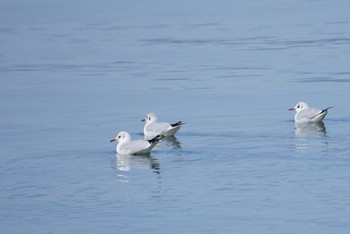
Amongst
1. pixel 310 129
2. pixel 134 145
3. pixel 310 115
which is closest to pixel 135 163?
pixel 134 145

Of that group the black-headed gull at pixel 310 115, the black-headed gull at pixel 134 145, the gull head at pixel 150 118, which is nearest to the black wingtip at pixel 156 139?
the black-headed gull at pixel 134 145

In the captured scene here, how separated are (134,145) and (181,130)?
2.80m

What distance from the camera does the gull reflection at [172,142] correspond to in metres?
23.9

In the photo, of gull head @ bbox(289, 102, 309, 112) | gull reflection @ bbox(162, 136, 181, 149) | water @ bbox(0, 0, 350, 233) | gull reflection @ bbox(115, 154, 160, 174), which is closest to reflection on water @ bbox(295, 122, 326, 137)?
water @ bbox(0, 0, 350, 233)

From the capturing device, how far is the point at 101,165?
72.6 ft

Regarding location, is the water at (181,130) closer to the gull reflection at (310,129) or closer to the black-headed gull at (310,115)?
the gull reflection at (310,129)

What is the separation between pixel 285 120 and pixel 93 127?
419 cm

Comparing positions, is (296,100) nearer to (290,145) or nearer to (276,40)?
(290,145)

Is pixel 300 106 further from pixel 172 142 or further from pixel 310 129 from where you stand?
pixel 172 142

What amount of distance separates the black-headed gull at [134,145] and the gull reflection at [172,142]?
0.71 m

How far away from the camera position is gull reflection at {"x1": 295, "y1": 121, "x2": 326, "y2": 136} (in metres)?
24.7

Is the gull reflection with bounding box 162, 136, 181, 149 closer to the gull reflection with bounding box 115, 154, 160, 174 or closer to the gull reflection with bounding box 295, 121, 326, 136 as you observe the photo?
the gull reflection with bounding box 115, 154, 160, 174

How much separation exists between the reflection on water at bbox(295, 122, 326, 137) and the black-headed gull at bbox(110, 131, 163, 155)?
3351mm

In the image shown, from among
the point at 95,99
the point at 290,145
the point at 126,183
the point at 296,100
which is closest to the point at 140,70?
the point at 95,99
